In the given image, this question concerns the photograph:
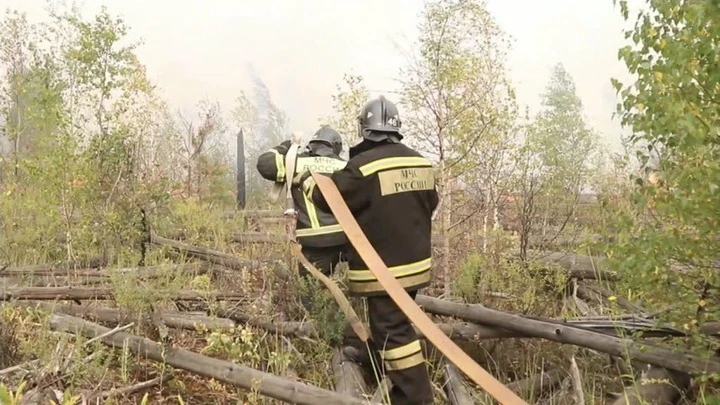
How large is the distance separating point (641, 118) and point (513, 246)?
3.64 metres

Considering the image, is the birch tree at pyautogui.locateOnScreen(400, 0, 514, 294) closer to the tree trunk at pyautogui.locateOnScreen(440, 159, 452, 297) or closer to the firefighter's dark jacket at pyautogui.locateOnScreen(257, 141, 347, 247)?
the tree trunk at pyautogui.locateOnScreen(440, 159, 452, 297)

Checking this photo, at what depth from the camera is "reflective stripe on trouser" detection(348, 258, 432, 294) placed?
Answer: 12.6 ft

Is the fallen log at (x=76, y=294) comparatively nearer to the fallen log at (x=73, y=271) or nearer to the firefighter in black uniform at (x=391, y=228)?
the fallen log at (x=73, y=271)

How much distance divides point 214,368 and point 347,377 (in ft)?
2.76

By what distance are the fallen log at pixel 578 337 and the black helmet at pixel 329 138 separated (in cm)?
156

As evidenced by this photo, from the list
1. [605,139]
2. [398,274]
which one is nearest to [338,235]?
[398,274]

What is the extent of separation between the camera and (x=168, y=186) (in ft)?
29.5

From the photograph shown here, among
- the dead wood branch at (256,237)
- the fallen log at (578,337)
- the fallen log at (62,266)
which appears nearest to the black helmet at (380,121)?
the fallen log at (578,337)

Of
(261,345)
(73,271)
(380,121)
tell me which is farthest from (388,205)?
(73,271)

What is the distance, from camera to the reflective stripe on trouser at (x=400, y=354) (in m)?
3.73

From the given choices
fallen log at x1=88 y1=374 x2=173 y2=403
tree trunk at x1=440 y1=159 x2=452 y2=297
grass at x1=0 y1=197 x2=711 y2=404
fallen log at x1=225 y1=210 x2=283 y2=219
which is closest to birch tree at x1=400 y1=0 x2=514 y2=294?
tree trunk at x1=440 y1=159 x2=452 y2=297

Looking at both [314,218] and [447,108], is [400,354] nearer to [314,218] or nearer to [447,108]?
[314,218]

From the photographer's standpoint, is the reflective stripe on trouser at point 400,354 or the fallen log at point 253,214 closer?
the reflective stripe on trouser at point 400,354

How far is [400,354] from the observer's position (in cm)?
378
